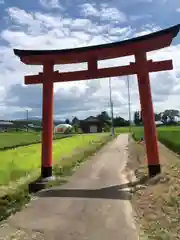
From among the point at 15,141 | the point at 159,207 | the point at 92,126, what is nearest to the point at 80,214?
the point at 159,207

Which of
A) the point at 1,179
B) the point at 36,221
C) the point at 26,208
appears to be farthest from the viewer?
the point at 1,179

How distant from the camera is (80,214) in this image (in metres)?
6.29

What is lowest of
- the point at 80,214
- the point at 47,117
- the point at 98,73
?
the point at 80,214

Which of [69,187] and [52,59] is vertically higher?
[52,59]

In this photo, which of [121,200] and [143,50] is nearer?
[121,200]

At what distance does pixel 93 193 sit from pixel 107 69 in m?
3.61

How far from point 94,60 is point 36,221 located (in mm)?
5456

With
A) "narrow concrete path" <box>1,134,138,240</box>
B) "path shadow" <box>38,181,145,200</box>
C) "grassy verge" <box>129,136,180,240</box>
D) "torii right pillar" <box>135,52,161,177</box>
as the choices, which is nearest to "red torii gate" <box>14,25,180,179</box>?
"torii right pillar" <box>135,52,161,177</box>

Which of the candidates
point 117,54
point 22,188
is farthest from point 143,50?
point 22,188

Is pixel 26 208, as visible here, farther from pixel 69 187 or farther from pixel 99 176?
pixel 99 176

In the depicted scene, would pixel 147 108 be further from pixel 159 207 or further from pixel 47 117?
pixel 159 207

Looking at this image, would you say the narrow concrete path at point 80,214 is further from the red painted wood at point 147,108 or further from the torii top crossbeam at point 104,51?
the torii top crossbeam at point 104,51

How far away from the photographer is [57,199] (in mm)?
7660

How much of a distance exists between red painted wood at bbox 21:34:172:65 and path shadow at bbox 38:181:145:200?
12.2 feet
